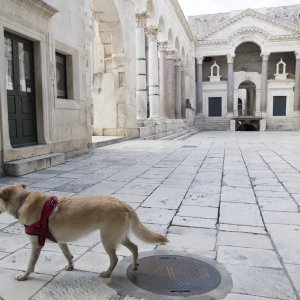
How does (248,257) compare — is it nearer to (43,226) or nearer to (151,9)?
(43,226)

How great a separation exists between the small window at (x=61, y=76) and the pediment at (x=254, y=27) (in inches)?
1232

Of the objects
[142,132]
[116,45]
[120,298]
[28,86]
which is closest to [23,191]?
[120,298]

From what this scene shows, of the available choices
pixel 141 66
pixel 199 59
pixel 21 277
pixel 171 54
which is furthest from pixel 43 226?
pixel 199 59

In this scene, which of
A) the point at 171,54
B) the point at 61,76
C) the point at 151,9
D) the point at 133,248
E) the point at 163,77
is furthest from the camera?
the point at 171,54

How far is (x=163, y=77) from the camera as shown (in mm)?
23031

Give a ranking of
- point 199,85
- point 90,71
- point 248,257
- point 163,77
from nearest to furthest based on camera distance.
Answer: point 248,257 < point 90,71 < point 163,77 < point 199,85

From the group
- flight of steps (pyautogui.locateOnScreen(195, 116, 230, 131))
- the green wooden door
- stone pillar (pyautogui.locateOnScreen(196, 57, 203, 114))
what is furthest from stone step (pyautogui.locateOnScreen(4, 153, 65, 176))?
stone pillar (pyautogui.locateOnScreen(196, 57, 203, 114))

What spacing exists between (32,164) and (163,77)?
56.8 feet

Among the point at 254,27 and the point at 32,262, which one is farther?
the point at 254,27

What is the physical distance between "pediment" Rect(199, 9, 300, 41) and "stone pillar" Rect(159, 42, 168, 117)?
16.7 m

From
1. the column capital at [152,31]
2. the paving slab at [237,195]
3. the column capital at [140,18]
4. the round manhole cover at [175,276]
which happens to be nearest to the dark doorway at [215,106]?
the column capital at [152,31]

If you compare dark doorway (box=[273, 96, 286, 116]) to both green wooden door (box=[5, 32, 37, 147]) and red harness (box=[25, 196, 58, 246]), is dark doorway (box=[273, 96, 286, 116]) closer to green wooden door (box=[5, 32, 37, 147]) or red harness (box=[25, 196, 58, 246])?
green wooden door (box=[5, 32, 37, 147])

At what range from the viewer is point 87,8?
10250 mm

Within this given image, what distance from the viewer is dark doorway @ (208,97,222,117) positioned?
39406 mm
